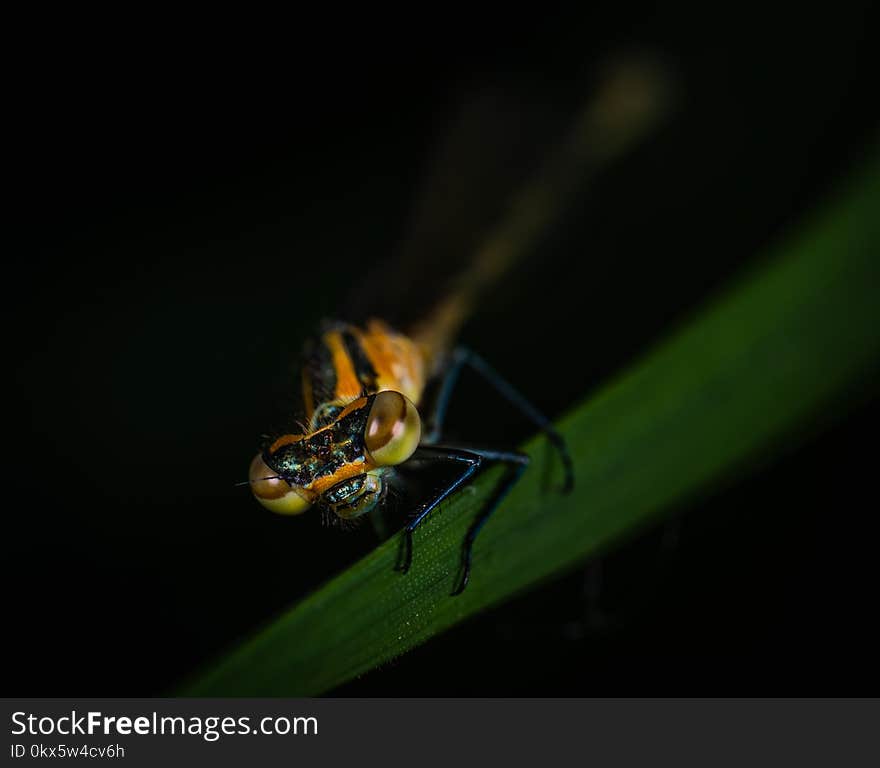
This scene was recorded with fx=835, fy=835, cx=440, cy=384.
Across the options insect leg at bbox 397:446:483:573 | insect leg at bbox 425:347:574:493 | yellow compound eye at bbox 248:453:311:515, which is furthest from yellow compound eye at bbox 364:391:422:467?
insect leg at bbox 425:347:574:493

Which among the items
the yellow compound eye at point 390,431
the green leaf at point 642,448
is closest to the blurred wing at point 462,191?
the yellow compound eye at point 390,431

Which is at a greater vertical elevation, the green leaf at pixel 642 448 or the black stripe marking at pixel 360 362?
the black stripe marking at pixel 360 362

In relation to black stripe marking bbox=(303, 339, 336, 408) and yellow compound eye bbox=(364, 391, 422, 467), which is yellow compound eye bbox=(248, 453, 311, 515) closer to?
yellow compound eye bbox=(364, 391, 422, 467)

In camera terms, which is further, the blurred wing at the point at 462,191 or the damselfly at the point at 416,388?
the blurred wing at the point at 462,191

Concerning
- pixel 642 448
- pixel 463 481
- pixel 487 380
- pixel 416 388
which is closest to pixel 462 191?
pixel 487 380

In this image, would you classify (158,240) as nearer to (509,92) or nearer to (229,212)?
(229,212)

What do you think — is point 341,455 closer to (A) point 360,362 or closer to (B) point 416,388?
(A) point 360,362

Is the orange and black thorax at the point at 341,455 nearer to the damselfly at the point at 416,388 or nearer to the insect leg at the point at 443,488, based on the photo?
the damselfly at the point at 416,388

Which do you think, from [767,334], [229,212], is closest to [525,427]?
[229,212]
